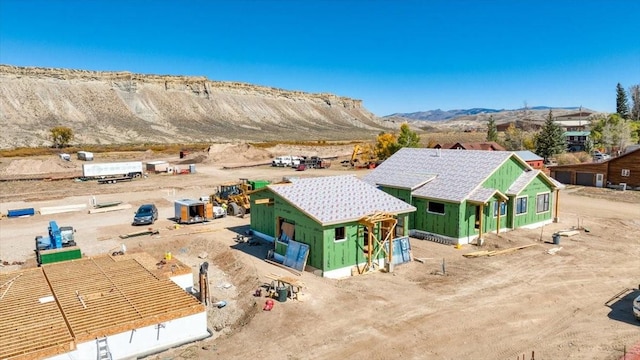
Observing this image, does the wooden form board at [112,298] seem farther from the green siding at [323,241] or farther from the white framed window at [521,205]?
the white framed window at [521,205]

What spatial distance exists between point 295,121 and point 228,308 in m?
182

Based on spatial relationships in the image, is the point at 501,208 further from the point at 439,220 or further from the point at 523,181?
the point at 439,220

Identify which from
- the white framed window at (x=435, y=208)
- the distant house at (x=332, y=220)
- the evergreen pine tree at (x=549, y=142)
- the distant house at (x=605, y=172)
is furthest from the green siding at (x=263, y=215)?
the evergreen pine tree at (x=549, y=142)

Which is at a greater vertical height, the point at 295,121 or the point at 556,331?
the point at 295,121

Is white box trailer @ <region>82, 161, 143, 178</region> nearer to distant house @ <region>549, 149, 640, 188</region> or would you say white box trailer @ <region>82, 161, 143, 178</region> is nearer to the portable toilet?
the portable toilet

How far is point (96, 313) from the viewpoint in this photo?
1468 centimetres

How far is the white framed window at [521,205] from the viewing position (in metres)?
28.8

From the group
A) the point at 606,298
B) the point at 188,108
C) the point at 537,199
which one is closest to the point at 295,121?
the point at 188,108

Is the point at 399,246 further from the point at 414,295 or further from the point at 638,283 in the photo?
the point at 638,283

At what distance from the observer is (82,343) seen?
13.0m

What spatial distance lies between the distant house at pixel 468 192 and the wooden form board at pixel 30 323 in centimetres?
1963

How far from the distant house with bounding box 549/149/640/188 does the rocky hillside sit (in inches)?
3923

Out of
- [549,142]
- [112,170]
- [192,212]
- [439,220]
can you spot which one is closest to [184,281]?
[192,212]

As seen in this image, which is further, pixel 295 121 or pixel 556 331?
pixel 295 121
